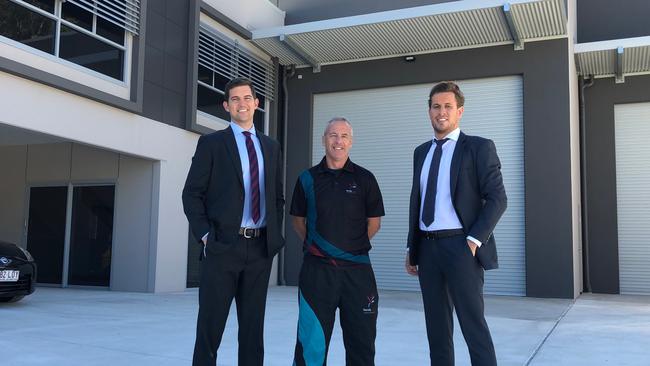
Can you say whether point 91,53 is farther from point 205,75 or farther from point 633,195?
point 633,195

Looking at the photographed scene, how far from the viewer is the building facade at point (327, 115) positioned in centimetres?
897

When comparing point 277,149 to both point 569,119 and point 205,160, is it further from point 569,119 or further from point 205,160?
point 569,119

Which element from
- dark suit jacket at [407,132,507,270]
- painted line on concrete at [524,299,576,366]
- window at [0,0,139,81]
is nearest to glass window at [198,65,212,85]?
window at [0,0,139,81]

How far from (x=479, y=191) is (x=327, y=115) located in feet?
32.1

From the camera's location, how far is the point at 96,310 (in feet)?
23.6

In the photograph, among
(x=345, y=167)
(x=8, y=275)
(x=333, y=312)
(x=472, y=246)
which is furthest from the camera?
(x=8, y=275)

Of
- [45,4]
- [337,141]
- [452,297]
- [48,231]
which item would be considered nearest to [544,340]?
[452,297]

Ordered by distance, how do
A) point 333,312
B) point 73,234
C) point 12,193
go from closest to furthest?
1. point 333,312
2. point 73,234
3. point 12,193

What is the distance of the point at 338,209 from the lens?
124 inches

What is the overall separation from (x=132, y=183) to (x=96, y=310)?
3277 millimetres

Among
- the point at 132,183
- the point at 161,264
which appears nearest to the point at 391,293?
the point at 161,264

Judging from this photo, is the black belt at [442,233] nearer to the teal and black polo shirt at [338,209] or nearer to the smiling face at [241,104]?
the teal and black polo shirt at [338,209]

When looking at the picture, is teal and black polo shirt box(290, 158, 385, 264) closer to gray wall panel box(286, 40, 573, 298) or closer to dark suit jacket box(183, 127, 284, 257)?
dark suit jacket box(183, 127, 284, 257)

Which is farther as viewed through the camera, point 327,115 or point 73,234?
point 327,115
